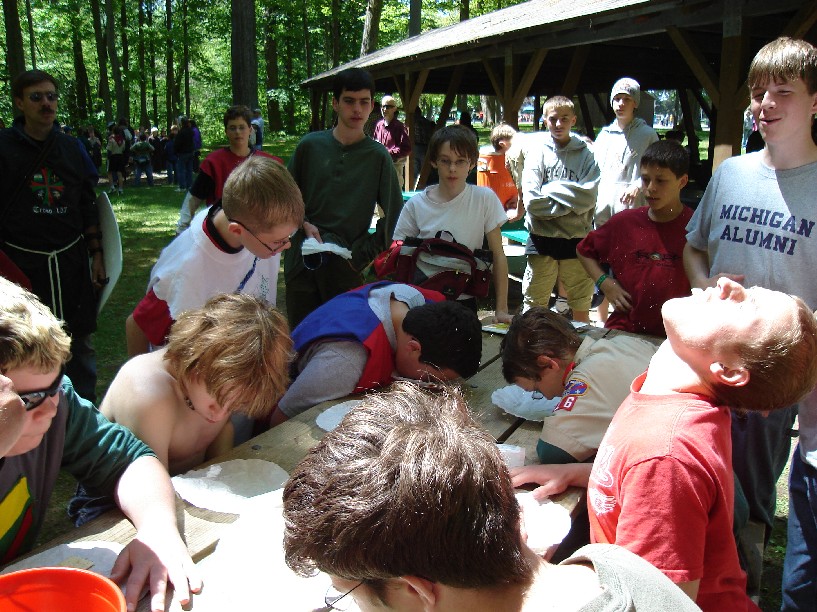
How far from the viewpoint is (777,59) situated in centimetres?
213

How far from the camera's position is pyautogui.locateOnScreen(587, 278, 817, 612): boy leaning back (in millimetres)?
1324

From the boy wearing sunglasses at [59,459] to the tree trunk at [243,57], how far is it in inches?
296

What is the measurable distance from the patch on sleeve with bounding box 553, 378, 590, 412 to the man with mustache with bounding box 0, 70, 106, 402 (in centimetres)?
255

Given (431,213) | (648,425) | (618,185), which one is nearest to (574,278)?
(618,185)

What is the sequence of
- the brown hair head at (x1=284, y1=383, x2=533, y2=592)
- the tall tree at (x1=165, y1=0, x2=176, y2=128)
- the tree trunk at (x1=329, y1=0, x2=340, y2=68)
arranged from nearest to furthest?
1. the brown hair head at (x1=284, y1=383, x2=533, y2=592)
2. the tree trunk at (x1=329, y1=0, x2=340, y2=68)
3. the tall tree at (x1=165, y1=0, x2=176, y2=128)

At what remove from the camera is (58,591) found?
3.53ft

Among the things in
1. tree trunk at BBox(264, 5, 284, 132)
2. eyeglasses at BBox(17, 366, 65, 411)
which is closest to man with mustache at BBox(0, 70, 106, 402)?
eyeglasses at BBox(17, 366, 65, 411)

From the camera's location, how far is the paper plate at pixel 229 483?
1.64 meters

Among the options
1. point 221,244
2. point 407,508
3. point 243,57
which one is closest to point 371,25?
point 243,57

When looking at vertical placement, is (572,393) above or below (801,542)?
above

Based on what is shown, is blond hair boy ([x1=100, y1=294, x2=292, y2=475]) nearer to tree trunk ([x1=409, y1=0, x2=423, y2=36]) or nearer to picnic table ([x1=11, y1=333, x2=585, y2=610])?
picnic table ([x1=11, y1=333, x2=585, y2=610])

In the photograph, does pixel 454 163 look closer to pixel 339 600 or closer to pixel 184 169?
pixel 339 600

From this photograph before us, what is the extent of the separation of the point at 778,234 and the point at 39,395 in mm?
2083

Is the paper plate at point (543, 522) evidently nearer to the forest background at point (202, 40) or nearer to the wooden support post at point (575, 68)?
the wooden support post at point (575, 68)
